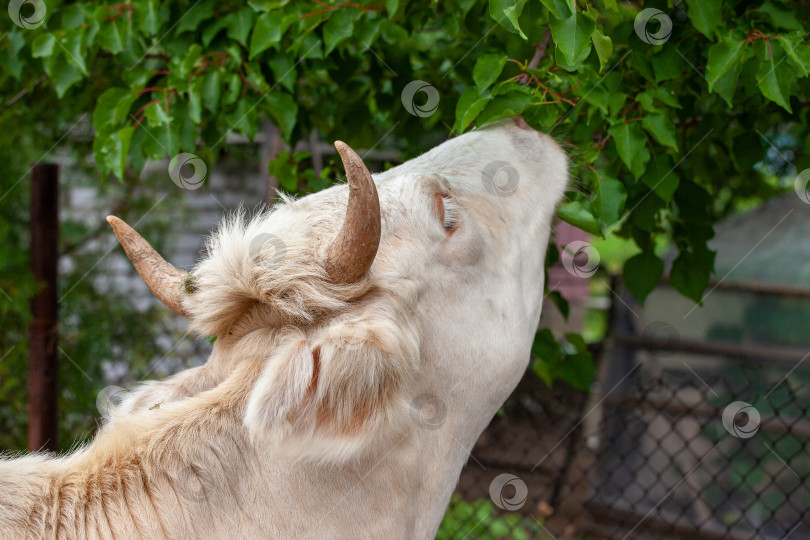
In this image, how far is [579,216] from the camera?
7.15ft

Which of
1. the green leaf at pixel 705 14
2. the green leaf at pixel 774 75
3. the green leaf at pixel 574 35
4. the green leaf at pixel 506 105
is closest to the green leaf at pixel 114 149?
the green leaf at pixel 506 105

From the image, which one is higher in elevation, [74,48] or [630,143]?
[74,48]

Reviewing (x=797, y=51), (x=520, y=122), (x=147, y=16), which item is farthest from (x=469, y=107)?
(x=147, y=16)

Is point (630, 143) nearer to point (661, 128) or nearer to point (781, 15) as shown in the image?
point (661, 128)

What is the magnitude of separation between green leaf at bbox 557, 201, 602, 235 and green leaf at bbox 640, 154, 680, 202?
0.27m

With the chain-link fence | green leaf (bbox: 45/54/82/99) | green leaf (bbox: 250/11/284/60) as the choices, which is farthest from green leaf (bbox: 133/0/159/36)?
the chain-link fence

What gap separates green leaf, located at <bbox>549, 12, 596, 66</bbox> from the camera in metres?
1.81

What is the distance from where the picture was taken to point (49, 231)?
12.5 feet

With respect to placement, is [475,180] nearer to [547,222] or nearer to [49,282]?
[547,222]

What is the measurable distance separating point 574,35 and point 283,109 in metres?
1.22

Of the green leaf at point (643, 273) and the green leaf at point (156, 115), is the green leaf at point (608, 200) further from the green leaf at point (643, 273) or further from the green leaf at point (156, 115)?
the green leaf at point (156, 115)

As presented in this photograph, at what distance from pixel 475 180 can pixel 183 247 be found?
6750mm

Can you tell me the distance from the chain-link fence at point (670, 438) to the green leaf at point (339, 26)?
2.92 metres

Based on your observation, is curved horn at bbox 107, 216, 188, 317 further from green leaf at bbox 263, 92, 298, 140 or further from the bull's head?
green leaf at bbox 263, 92, 298, 140
